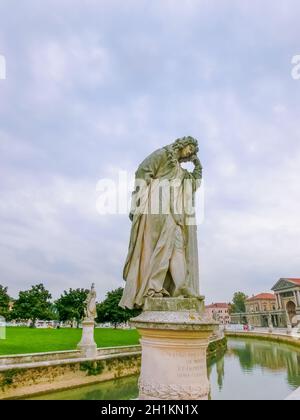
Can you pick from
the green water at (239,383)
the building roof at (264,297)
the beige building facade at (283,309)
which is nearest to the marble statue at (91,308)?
the green water at (239,383)

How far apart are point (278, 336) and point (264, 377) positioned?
25.9 metres

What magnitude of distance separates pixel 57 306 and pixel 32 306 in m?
6.48

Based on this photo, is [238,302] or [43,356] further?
[238,302]

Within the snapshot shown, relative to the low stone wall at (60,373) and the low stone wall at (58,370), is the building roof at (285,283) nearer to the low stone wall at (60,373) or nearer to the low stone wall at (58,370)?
the low stone wall at (58,370)

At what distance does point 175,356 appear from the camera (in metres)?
3.03

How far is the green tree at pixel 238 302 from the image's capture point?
405ft

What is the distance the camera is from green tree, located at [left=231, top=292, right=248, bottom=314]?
405ft

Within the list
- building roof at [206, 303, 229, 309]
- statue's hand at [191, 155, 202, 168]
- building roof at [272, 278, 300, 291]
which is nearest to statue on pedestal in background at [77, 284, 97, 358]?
statue's hand at [191, 155, 202, 168]

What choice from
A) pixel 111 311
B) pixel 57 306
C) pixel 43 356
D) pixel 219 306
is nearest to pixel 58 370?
pixel 43 356

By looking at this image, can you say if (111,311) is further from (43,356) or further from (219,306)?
(219,306)

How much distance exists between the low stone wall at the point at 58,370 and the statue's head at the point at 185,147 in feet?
41.0

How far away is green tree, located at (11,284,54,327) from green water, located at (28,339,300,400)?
3121 centimetres

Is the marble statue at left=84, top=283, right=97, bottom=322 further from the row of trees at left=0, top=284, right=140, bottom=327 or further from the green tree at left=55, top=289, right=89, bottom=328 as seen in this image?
the green tree at left=55, top=289, right=89, bottom=328
